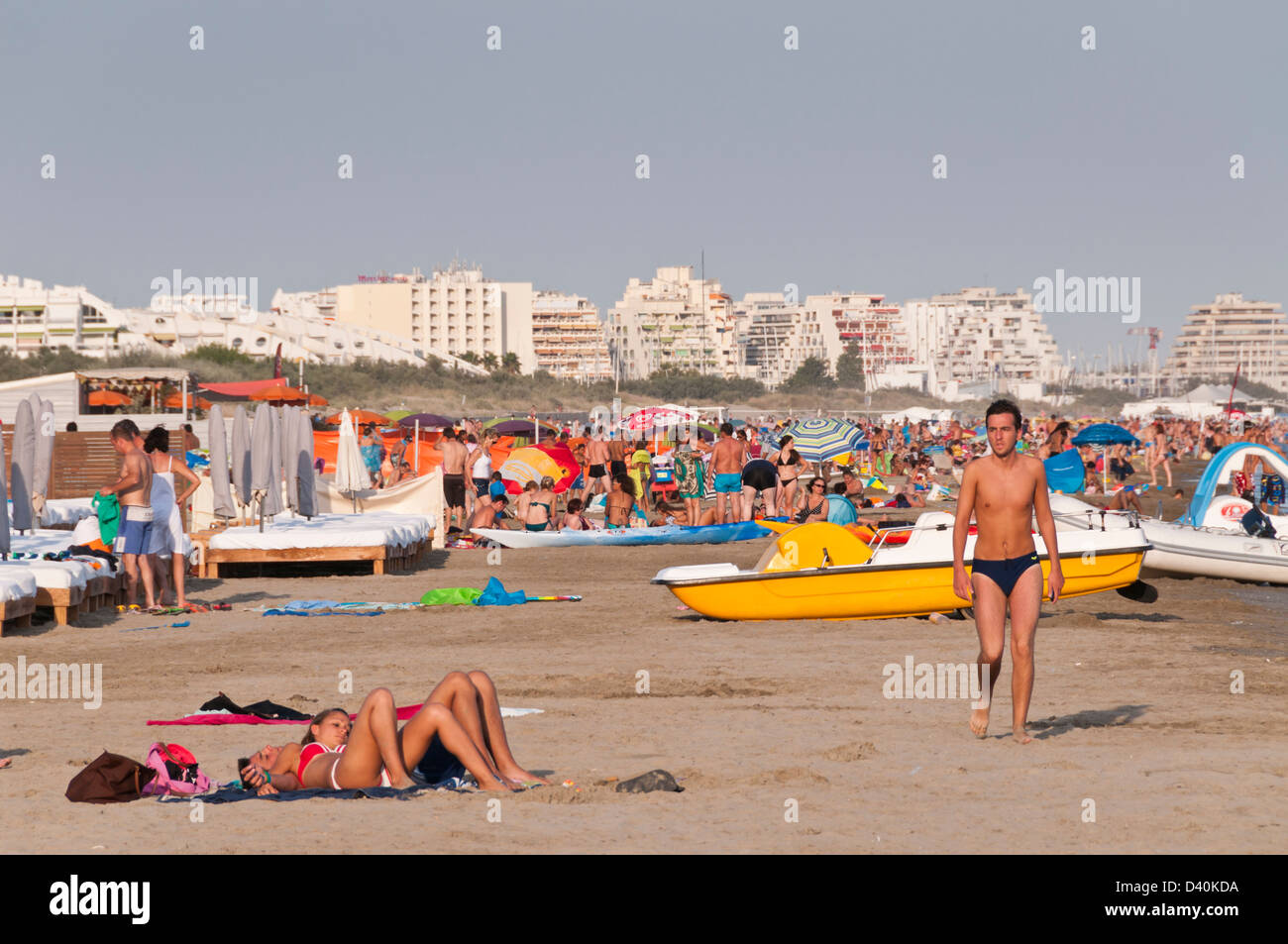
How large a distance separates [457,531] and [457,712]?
618 inches

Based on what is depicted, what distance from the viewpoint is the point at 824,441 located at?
27781 mm

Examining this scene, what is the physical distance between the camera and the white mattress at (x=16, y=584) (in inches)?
440

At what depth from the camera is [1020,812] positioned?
5.77m

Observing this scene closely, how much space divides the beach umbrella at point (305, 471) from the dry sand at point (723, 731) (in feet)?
10.6

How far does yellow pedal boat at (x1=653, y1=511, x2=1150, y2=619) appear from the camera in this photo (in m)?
11.7

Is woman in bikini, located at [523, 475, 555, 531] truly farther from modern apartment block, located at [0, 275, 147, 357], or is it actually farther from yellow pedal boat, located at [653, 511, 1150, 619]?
modern apartment block, located at [0, 275, 147, 357]

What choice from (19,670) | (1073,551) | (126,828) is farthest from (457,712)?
(1073,551)

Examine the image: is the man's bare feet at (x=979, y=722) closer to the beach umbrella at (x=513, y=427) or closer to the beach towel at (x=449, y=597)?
the beach towel at (x=449, y=597)

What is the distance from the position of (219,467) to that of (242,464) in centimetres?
62

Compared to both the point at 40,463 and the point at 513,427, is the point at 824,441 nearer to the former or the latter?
the point at 513,427

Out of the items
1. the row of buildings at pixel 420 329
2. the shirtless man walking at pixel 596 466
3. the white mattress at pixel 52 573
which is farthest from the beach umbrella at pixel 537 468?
the row of buildings at pixel 420 329

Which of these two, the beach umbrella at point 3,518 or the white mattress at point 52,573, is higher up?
the beach umbrella at point 3,518

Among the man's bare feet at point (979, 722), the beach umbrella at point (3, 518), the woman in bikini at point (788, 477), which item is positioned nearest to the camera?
the man's bare feet at point (979, 722)
